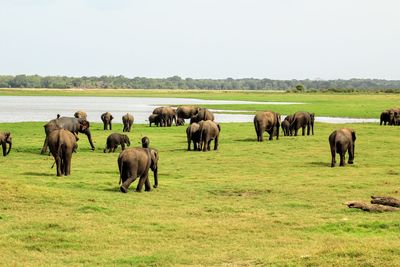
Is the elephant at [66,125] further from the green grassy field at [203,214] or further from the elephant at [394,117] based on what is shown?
the elephant at [394,117]

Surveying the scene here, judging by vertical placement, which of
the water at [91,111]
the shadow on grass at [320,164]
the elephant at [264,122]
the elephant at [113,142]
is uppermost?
the elephant at [264,122]

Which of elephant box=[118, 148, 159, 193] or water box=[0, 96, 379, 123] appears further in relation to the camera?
water box=[0, 96, 379, 123]

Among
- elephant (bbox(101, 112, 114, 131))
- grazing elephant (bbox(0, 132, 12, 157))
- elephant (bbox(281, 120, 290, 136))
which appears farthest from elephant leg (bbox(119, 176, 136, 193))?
elephant (bbox(101, 112, 114, 131))

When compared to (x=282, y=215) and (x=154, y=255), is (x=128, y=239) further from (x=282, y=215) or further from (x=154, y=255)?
(x=282, y=215)

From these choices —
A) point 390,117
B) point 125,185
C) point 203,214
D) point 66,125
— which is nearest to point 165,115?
point 390,117

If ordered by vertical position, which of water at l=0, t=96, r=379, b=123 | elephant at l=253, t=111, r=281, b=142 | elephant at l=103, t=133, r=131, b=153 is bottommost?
water at l=0, t=96, r=379, b=123

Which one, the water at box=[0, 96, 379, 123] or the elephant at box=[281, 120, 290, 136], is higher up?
the elephant at box=[281, 120, 290, 136]

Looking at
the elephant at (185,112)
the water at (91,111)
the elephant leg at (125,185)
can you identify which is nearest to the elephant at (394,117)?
the water at (91,111)

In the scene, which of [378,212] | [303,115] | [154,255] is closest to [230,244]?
[154,255]

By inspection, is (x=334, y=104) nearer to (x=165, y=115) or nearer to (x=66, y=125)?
(x=165, y=115)

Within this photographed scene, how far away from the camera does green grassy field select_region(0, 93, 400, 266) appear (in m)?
11.0

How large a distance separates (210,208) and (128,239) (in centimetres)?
353

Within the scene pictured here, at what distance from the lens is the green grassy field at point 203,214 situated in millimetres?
11000

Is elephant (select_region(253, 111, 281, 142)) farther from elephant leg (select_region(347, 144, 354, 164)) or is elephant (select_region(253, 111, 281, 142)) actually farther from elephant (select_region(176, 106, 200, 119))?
elephant (select_region(176, 106, 200, 119))
